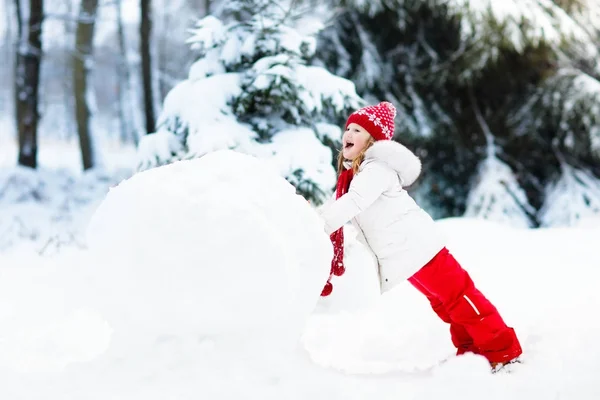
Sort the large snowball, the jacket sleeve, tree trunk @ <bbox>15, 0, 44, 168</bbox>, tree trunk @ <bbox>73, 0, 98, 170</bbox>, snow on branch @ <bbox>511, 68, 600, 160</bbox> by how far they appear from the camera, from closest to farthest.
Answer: the large snowball, the jacket sleeve, snow on branch @ <bbox>511, 68, 600, 160</bbox>, tree trunk @ <bbox>15, 0, 44, 168</bbox>, tree trunk @ <bbox>73, 0, 98, 170</bbox>

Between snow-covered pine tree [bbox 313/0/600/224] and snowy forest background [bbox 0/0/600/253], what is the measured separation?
0.8 inches

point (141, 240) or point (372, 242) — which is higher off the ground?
point (141, 240)

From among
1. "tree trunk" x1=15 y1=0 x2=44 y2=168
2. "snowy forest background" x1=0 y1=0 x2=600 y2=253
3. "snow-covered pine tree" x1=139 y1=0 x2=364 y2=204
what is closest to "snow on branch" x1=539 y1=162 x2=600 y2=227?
"snowy forest background" x1=0 y1=0 x2=600 y2=253

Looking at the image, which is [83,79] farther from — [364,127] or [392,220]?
[392,220]

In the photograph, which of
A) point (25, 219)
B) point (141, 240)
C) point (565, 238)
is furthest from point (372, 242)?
point (25, 219)

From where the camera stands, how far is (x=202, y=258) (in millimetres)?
2117

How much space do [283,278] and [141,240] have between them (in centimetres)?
61

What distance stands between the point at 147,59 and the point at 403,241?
29.5ft

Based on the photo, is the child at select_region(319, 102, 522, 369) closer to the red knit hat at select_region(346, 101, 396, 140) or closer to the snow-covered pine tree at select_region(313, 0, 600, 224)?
the red knit hat at select_region(346, 101, 396, 140)

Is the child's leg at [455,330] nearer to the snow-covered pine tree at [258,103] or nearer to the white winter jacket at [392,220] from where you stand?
the white winter jacket at [392,220]

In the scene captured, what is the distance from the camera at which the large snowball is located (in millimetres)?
2125

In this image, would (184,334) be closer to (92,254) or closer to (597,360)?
(92,254)

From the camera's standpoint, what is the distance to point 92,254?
2291 mm

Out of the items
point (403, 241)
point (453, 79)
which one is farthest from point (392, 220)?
point (453, 79)
